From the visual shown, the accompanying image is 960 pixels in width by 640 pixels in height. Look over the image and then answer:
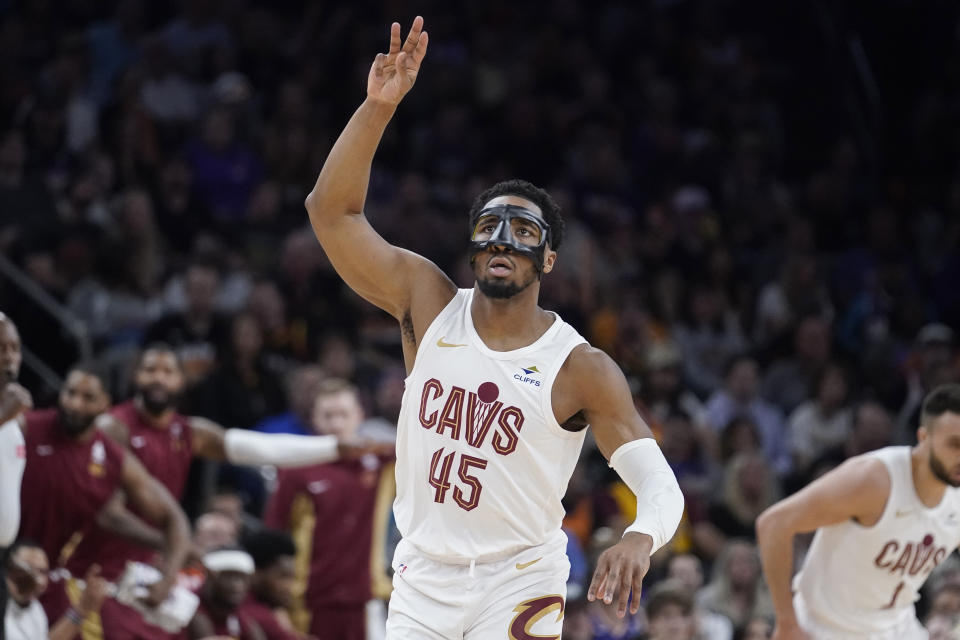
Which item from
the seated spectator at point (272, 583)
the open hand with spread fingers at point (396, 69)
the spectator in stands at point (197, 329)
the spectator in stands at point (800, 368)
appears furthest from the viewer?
the spectator in stands at point (800, 368)

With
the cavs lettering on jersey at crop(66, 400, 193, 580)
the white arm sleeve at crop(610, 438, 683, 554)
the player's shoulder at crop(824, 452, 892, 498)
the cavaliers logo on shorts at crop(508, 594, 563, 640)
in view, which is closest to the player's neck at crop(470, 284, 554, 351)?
the white arm sleeve at crop(610, 438, 683, 554)

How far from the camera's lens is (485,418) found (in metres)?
4.75

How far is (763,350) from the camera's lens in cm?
1184

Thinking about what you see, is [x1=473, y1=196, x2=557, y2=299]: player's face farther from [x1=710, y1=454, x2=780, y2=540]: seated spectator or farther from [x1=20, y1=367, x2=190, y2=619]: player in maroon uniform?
[x1=710, y1=454, x2=780, y2=540]: seated spectator

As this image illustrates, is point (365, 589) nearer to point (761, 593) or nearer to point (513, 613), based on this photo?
point (761, 593)

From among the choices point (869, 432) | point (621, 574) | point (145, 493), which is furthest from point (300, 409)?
point (621, 574)

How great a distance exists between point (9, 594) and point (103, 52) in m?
6.41

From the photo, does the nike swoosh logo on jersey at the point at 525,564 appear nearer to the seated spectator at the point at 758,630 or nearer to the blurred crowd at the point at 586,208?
the blurred crowd at the point at 586,208

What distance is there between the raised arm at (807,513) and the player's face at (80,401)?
3.20m

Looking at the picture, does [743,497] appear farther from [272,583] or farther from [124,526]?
[124,526]

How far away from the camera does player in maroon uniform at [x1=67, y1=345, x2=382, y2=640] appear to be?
778 centimetres

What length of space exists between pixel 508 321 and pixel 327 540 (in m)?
4.02

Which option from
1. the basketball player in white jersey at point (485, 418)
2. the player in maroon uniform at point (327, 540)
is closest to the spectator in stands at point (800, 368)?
the player in maroon uniform at point (327, 540)

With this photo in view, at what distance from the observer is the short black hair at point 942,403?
6105mm
